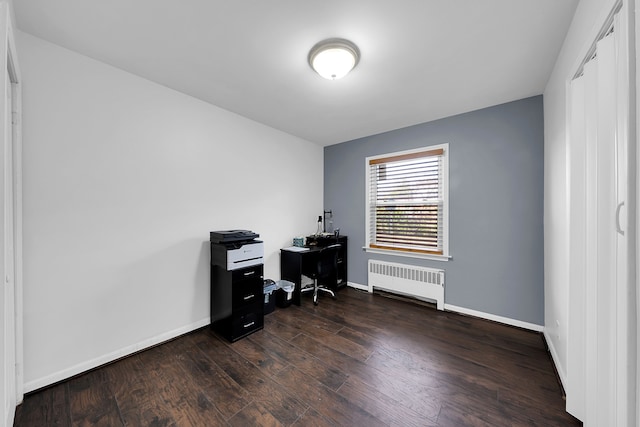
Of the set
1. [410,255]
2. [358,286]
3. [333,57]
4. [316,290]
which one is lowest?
[358,286]

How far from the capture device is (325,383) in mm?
1796

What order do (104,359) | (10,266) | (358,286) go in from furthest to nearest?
(358,286)
(104,359)
(10,266)

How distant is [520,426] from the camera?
1.43 metres

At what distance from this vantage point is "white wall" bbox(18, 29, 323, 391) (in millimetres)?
1726

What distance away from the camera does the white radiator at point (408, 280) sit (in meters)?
3.13

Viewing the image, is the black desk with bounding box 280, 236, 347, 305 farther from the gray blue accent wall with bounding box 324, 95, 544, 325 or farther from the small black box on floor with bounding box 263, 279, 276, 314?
the gray blue accent wall with bounding box 324, 95, 544, 325

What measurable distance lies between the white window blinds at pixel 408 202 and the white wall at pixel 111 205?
→ 7.07 ft

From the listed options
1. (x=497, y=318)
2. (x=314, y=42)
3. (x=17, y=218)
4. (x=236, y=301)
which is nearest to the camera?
(x=17, y=218)

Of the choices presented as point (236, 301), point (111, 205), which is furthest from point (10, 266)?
point (236, 301)

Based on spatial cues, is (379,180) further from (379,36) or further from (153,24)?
(153,24)

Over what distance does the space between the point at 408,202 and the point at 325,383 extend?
2592 mm

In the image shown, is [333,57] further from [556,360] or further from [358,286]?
[358,286]

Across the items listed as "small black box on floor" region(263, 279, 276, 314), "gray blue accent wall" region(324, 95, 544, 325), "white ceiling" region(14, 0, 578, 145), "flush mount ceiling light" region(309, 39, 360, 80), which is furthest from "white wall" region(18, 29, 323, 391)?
"gray blue accent wall" region(324, 95, 544, 325)

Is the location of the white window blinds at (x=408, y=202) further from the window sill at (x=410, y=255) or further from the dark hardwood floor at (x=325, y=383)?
the dark hardwood floor at (x=325, y=383)
